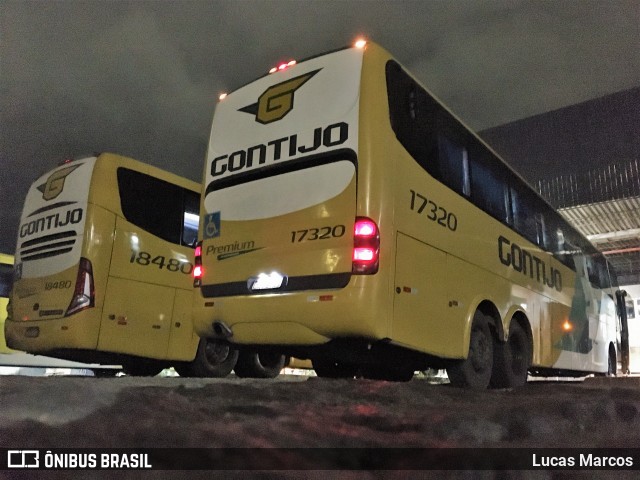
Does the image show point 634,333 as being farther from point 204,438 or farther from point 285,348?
point 204,438

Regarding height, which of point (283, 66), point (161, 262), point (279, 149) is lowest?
point (161, 262)

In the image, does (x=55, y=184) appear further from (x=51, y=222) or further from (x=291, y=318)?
(x=291, y=318)

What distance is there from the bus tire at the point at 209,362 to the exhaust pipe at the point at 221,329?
8.98 feet

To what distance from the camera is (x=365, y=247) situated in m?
4.16

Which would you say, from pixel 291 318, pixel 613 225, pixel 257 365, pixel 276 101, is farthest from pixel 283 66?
pixel 613 225

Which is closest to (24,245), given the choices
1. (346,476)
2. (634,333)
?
(346,476)

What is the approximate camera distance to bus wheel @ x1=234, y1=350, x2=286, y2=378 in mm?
8453

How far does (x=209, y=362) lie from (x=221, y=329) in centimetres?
331

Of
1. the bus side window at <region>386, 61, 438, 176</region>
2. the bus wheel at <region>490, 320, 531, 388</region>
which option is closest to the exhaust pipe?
the bus side window at <region>386, 61, 438, 176</region>

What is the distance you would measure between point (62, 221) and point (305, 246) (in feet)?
14.1

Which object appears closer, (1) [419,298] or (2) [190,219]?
(1) [419,298]

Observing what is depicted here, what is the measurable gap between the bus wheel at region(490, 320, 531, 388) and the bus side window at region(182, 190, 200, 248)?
4.73 metres

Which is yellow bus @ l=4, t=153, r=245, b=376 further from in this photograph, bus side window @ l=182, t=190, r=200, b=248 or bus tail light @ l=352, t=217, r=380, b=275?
bus tail light @ l=352, t=217, r=380, b=275

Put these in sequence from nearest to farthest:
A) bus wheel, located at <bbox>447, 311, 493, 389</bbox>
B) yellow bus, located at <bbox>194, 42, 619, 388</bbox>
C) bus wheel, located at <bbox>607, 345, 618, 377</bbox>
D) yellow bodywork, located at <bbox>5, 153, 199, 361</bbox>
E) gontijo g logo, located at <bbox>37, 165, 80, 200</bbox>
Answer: yellow bus, located at <bbox>194, 42, 619, 388</bbox> → bus wheel, located at <bbox>447, 311, 493, 389</bbox> → yellow bodywork, located at <bbox>5, 153, 199, 361</bbox> → gontijo g logo, located at <bbox>37, 165, 80, 200</bbox> → bus wheel, located at <bbox>607, 345, 618, 377</bbox>
